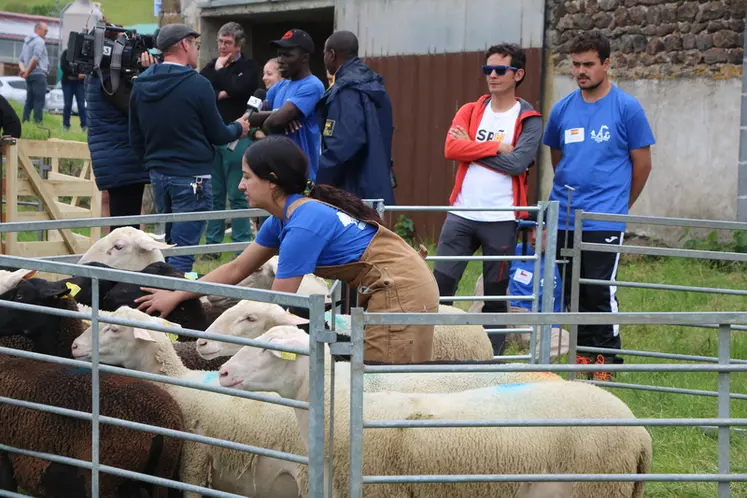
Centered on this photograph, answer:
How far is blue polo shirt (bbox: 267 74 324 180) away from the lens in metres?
7.81

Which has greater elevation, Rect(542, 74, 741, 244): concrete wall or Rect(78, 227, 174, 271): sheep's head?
Rect(542, 74, 741, 244): concrete wall

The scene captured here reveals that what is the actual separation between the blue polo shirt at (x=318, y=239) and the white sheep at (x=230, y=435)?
2.00 feet

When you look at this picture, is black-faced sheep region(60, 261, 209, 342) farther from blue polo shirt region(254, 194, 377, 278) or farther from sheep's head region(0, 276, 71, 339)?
blue polo shirt region(254, 194, 377, 278)

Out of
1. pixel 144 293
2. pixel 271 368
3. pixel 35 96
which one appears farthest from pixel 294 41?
pixel 35 96

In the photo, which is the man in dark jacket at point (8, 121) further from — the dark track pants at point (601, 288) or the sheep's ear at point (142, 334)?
the sheep's ear at point (142, 334)

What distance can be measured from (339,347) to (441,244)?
336 centimetres

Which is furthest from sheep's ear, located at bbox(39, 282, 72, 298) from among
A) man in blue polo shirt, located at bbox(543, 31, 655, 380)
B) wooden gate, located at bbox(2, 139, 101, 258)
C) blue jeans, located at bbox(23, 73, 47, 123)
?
blue jeans, located at bbox(23, 73, 47, 123)

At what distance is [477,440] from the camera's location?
3.88 meters

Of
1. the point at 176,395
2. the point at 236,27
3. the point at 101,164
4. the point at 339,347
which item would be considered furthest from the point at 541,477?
the point at 236,27

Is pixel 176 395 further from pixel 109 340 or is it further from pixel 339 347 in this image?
pixel 339 347

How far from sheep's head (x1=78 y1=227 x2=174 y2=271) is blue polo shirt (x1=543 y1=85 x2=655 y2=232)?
2.42 metres

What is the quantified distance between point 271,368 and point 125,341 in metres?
0.97

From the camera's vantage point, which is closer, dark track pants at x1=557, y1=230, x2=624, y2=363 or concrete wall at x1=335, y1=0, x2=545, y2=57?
dark track pants at x1=557, y1=230, x2=624, y2=363

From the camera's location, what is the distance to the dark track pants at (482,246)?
6.51m
